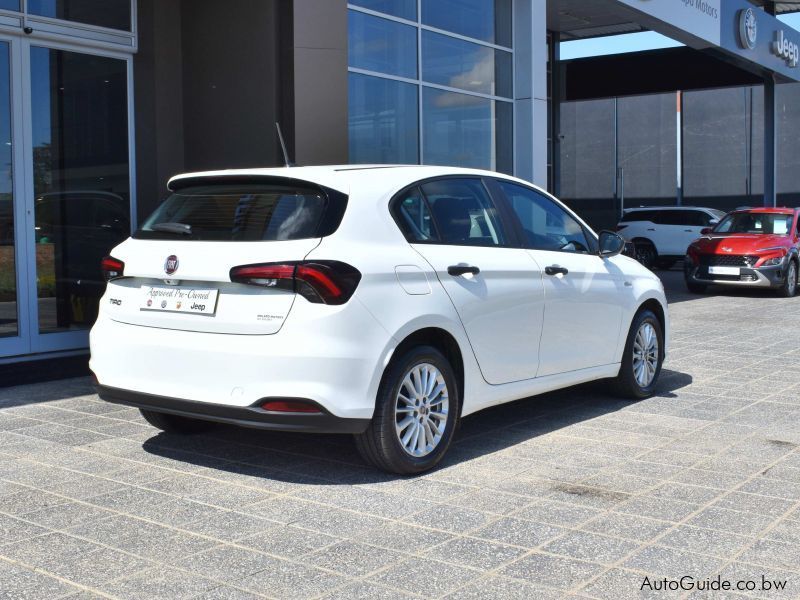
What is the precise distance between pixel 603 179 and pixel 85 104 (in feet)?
112

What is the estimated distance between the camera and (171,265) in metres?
5.09

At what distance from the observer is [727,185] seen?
3819 cm

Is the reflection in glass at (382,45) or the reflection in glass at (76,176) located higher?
the reflection in glass at (382,45)

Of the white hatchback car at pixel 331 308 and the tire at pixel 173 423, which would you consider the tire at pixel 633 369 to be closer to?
the white hatchback car at pixel 331 308

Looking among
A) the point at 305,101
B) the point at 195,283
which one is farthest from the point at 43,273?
the point at 195,283

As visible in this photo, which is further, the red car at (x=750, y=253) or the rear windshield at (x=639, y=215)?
the rear windshield at (x=639, y=215)

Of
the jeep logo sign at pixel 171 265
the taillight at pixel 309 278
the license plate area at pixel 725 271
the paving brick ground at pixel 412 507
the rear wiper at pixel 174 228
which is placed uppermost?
the rear wiper at pixel 174 228

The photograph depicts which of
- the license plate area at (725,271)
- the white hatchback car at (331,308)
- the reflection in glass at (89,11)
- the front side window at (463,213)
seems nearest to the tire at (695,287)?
the license plate area at (725,271)

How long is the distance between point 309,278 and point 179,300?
786 mm

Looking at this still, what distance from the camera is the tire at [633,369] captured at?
7.25 m

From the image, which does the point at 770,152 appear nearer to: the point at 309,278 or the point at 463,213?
the point at 463,213

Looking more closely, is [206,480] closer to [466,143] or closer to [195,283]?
[195,283]
